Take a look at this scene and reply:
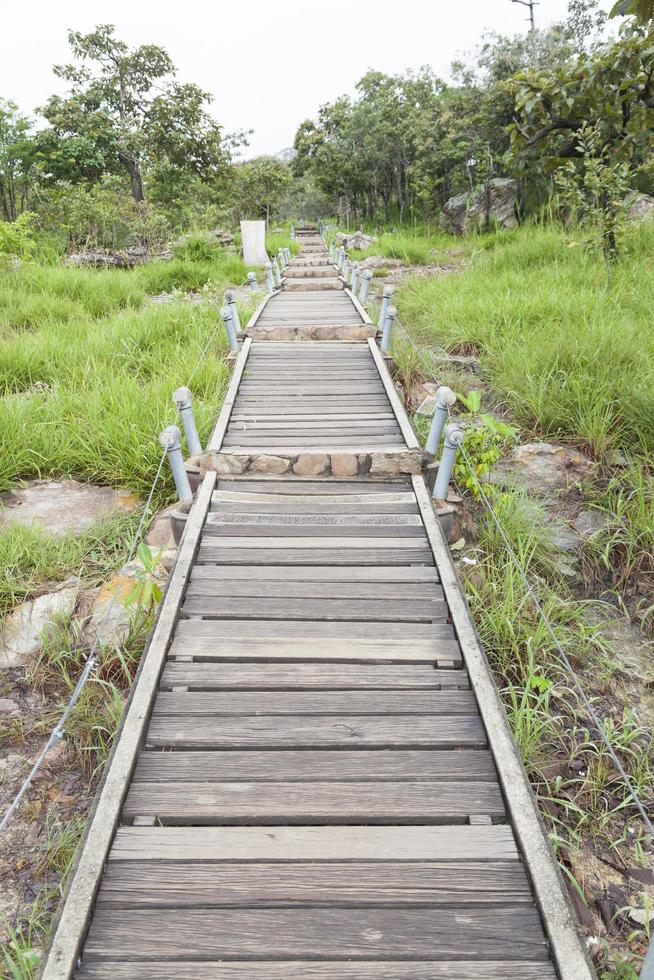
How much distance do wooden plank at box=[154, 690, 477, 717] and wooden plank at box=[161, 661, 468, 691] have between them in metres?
0.03

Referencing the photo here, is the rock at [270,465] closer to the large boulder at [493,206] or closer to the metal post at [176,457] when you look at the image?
the metal post at [176,457]

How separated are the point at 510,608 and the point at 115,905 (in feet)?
7.17

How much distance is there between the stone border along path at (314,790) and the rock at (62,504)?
0.81 m

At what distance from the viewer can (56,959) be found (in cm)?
156

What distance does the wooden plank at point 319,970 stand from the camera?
1.56m

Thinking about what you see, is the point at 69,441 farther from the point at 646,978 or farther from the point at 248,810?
the point at 646,978

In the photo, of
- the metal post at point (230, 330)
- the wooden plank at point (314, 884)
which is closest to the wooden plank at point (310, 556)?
the wooden plank at point (314, 884)

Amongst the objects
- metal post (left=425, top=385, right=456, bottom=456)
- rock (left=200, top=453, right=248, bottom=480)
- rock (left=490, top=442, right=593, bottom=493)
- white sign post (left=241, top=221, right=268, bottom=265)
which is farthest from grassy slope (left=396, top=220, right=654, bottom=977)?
white sign post (left=241, top=221, right=268, bottom=265)

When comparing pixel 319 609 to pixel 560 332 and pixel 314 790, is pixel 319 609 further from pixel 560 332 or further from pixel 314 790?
pixel 560 332

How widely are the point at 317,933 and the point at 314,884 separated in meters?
0.13

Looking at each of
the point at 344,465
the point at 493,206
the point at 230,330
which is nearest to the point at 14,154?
the point at 493,206

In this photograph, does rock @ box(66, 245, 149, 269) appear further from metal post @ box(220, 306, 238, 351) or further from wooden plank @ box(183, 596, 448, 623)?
wooden plank @ box(183, 596, 448, 623)

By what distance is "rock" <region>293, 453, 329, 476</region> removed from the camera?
4117 millimetres

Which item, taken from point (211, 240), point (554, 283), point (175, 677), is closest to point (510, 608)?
point (175, 677)
